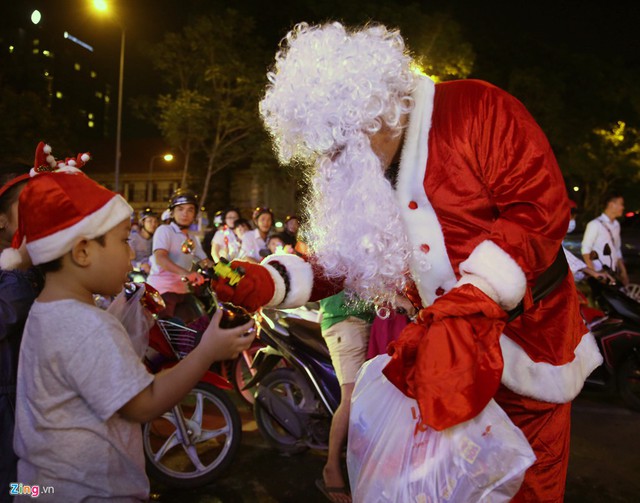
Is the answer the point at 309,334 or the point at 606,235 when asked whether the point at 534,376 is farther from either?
the point at 606,235

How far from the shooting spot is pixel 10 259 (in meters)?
2.23

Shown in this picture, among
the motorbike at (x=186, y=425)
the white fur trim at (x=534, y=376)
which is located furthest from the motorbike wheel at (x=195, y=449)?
the white fur trim at (x=534, y=376)

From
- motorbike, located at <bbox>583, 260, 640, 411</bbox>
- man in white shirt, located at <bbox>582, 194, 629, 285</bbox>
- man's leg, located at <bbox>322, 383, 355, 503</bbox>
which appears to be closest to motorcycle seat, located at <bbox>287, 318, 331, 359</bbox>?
man's leg, located at <bbox>322, 383, 355, 503</bbox>

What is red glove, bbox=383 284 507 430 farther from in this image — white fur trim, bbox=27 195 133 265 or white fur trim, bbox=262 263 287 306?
white fur trim, bbox=27 195 133 265

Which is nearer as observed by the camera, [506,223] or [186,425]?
[506,223]

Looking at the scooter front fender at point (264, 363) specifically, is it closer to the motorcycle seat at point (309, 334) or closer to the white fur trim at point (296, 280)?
the motorcycle seat at point (309, 334)

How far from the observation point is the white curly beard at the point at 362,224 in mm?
1894

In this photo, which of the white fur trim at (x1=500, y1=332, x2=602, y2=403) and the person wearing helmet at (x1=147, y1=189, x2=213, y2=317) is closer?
the white fur trim at (x1=500, y1=332, x2=602, y2=403)

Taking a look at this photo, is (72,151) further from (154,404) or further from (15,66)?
(154,404)

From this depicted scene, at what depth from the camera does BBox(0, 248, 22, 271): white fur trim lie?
2230 mm

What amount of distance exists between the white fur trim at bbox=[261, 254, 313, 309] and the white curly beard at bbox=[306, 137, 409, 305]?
0.37ft

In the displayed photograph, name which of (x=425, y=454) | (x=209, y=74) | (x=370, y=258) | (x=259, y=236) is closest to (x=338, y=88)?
(x=370, y=258)

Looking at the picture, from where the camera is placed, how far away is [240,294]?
1.92 meters

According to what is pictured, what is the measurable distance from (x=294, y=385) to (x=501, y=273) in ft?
9.46
